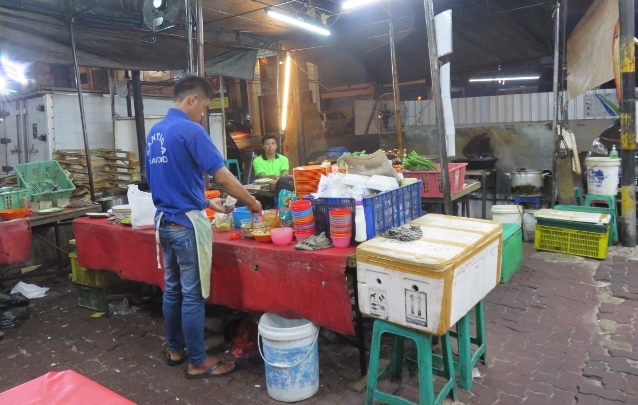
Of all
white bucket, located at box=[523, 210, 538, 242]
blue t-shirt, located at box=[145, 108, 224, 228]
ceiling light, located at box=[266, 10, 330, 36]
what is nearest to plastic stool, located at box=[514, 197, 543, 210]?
white bucket, located at box=[523, 210, 538, 242]

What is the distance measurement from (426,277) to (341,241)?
32.0 inches

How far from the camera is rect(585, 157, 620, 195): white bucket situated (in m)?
6.85

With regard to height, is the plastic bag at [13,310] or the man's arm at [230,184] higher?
the man's arm at [230,184]

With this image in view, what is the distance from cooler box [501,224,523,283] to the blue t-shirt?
143 inches

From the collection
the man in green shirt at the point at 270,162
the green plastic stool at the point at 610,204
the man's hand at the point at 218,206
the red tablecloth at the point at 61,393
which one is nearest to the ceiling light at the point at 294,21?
→ the man in green shirt at the point at 270,162

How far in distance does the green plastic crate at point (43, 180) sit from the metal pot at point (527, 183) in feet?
23.2

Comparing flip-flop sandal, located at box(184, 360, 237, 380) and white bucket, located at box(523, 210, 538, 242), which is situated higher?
white bucket, located at box(523, 210, 538, 242)

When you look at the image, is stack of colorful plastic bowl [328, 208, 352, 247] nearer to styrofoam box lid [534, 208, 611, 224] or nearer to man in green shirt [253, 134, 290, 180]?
man in green shirt [253, 134, 290, 180]

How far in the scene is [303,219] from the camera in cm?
335

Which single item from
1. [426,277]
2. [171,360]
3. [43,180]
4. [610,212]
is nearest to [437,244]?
[426,277]

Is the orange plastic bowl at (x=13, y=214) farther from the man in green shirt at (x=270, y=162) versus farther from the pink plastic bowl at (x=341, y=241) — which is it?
the pink plastic bowl at (x=341, y=241)

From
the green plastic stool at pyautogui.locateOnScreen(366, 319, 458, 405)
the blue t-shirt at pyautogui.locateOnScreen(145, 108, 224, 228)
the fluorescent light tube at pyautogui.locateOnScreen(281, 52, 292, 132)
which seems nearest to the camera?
the green plastic stool at pyautogui.locateOnScreen(366, 319, 458, 405)

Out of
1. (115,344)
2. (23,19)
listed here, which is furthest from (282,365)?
(23,19)

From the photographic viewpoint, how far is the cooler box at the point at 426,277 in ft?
8.25
